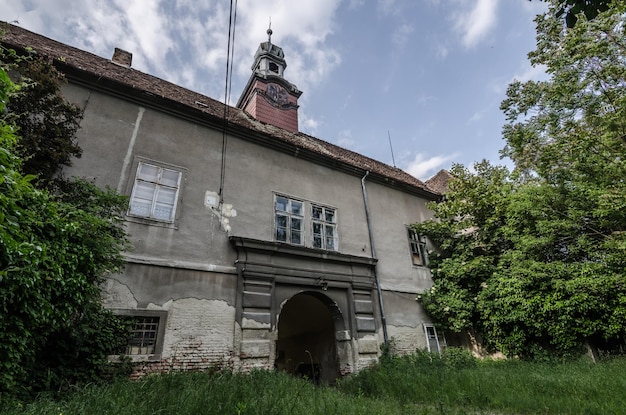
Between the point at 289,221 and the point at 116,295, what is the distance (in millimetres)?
4846

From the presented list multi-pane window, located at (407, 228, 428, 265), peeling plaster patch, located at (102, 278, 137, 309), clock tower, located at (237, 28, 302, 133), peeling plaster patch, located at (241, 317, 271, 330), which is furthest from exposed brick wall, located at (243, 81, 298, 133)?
peeling plaster patch, located at (102, 278, 137, 309)

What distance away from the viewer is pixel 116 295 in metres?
6.87

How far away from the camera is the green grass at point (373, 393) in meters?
4.36

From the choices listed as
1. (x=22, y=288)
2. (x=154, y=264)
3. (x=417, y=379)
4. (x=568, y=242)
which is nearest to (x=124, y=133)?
(x=154, y=264)

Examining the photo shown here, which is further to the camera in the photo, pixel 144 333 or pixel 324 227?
pixel 324 227

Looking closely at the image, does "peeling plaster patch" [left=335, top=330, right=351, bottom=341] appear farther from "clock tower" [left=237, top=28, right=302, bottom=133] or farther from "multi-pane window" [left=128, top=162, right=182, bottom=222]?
"clock tower" [left=237, top=28, right=302, bottom=133]

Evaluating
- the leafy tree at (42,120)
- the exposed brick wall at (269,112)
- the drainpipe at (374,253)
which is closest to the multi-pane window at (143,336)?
the leafy tree at (42,120)

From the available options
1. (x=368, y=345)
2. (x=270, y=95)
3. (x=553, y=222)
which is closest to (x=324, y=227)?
(x=368, y=345)

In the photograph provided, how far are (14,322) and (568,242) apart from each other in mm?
13463

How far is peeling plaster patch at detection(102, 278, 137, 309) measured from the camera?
266 inches

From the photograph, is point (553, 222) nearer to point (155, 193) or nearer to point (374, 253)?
point (374, 253)

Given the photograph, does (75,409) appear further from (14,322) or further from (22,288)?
(22,288)

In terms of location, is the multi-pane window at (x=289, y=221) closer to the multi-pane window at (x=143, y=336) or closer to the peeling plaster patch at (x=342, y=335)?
the peeling plaster patch at (x=342, y=335)

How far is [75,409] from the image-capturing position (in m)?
3.96
